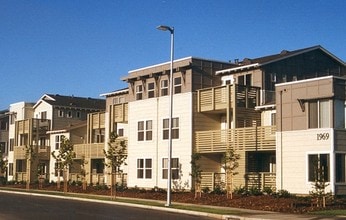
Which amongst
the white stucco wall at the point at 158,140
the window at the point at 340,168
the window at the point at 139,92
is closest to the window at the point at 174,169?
the white stucco wall at the point at 158,140

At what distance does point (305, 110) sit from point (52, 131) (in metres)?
39.0

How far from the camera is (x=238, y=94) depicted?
1544 inches

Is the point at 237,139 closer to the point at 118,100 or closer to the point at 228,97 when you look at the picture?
the point at 228,97

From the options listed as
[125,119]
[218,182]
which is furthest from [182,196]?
[125,119]

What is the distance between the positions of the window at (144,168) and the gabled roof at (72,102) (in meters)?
24.7

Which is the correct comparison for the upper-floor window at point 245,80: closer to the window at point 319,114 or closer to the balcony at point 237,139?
the balcony at point 237,139

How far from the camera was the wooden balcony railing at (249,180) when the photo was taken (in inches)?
1382

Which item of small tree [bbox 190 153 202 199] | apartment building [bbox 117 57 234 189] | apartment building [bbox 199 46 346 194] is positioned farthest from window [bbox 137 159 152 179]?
small tree [bbox 190 153 202 199]

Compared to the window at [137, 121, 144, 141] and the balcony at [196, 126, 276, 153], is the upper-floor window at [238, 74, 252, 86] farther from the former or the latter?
the window at [137, 121, 144, 141]

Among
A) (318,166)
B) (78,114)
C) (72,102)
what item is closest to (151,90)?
(318,166)

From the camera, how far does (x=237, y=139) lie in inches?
1479

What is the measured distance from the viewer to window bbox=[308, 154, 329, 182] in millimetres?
29081

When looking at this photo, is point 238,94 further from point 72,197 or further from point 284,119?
point 72,197

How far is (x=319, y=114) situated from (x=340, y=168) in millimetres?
3194
